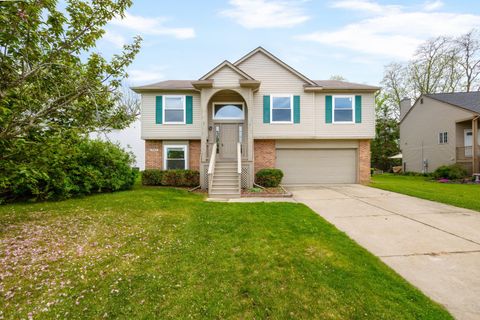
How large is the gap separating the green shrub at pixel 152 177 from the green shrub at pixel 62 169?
34.3 inches

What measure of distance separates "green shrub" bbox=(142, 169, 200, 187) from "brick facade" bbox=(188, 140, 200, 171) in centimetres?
116

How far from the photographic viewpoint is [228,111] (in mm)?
11547

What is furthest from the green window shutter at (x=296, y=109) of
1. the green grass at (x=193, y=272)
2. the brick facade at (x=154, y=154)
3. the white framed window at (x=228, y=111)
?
the brick facade at (x=154, y=154)

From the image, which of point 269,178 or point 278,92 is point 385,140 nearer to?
point 278,92

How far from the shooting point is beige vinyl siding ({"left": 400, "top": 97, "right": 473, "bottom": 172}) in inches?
662

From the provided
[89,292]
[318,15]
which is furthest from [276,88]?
[89,292]

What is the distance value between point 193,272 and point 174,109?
9912 mm

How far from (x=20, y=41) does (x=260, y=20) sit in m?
13.4

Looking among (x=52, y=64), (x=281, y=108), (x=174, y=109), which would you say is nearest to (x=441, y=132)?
(x=281, y=108)

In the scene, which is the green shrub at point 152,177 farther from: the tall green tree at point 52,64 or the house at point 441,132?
the house at point 441,132

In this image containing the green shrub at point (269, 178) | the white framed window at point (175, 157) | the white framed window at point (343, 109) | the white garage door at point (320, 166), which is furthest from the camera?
the white garage door at point (320, 166)

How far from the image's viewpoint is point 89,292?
107 inches

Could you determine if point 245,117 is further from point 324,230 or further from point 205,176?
point 324,230

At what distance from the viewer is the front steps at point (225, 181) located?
8.55 metres
